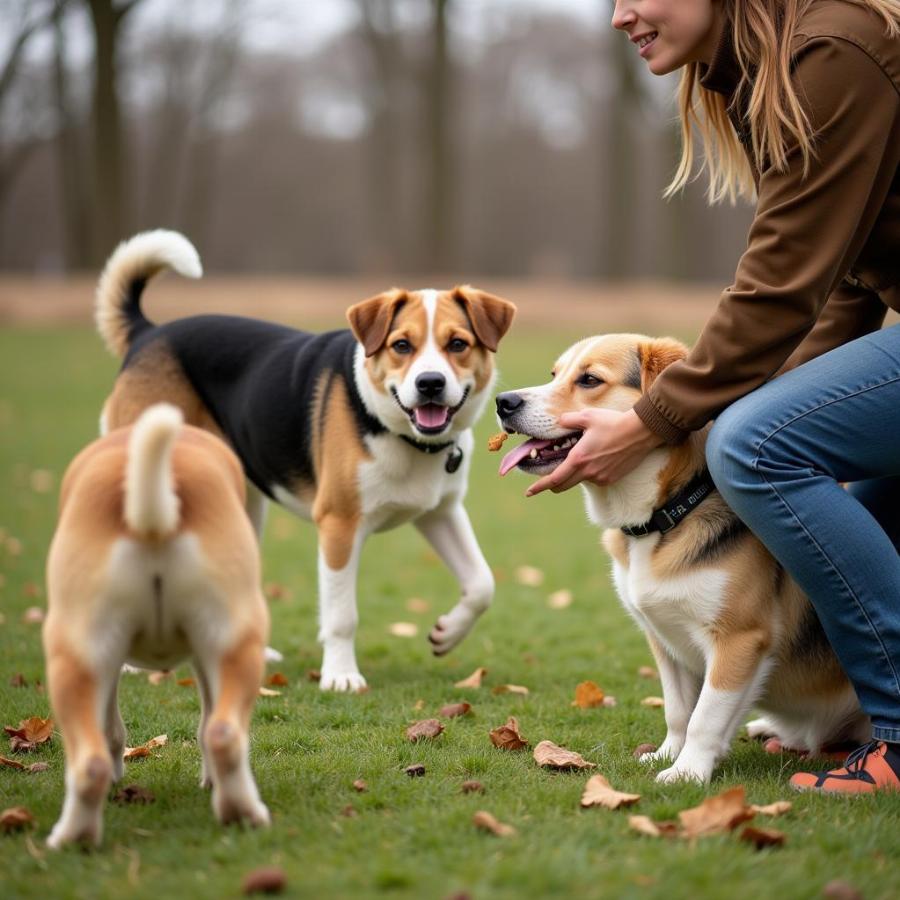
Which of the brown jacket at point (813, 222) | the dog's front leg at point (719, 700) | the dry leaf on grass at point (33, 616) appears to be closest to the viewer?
the brown jacket at point (813, 222)

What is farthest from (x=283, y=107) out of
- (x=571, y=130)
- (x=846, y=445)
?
(x=846, y=445)

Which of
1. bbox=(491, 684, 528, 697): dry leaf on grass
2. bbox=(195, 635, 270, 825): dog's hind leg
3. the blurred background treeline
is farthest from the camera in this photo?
the blurred background treeline

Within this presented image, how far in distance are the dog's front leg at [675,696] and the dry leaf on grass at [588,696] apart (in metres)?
0.71

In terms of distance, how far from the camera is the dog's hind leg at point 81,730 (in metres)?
2.83

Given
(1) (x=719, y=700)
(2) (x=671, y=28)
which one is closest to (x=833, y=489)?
(1) (x=719, y=700)

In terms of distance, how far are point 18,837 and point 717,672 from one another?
210 cm

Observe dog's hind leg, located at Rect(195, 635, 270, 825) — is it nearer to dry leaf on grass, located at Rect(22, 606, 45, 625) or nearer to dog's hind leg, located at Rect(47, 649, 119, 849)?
dog's hind leg, located at Rect(47, 649, 119, 849)

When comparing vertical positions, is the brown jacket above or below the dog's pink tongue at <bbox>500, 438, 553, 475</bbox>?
above

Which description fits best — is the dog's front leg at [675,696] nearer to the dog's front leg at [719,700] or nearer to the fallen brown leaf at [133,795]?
the dog's front leg at [719,700]

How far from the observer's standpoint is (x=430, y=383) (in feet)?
16.9

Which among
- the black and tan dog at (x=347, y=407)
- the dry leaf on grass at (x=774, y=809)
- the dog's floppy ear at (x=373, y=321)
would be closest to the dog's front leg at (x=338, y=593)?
the black and tan dog at (x=347, y=407)

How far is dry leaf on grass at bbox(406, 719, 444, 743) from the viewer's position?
165 inches

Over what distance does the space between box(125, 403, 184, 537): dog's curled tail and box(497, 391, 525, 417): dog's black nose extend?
1463 mm

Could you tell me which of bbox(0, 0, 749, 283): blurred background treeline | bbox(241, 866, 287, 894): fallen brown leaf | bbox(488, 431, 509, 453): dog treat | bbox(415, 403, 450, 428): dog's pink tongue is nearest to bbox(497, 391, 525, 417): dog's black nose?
bbox(488, 431, 509, 453): dog treat
